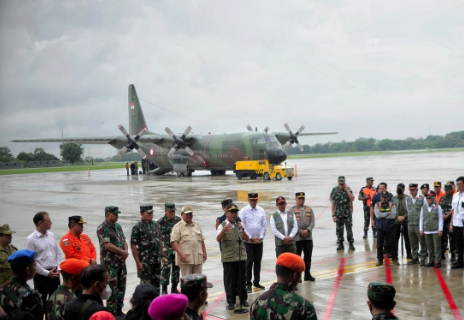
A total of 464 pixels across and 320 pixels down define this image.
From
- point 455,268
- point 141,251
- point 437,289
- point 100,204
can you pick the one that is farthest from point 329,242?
point 100,204

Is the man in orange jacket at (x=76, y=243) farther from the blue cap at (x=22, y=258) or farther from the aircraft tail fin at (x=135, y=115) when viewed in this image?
the aircraft tail fin at (x=135, y=115)

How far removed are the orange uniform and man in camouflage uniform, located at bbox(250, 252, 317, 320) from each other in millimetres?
3553

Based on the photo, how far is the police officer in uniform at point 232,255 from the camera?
7.09m

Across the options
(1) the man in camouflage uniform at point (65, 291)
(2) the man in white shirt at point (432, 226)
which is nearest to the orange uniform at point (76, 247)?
(1) the man in camouflage uniform at point (65, 291)

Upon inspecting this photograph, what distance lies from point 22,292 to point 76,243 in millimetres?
2406

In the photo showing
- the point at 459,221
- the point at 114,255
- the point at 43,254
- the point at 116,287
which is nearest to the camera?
the point at 43,254

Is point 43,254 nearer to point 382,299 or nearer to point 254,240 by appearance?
point 254,240

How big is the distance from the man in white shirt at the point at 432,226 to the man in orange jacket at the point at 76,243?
6.22 meters

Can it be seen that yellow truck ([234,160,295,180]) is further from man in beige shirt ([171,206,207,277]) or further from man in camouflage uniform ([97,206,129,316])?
man in camouflage uniform ([97,206,129,316])

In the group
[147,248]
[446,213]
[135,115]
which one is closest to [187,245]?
[147,248]

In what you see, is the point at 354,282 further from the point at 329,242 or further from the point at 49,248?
the point at 49,248

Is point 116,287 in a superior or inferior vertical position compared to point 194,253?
inferior

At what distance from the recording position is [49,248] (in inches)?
253

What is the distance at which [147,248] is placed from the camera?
7.19 metres
